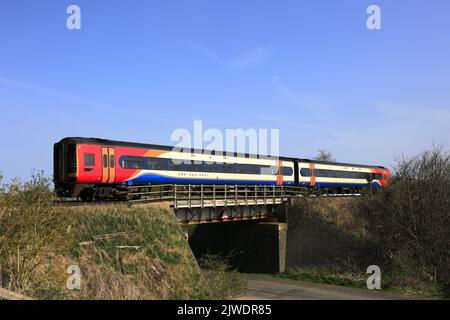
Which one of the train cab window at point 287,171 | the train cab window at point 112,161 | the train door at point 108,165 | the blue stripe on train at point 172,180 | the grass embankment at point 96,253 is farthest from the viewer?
the train cab window at point 287,171

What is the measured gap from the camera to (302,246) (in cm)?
3209

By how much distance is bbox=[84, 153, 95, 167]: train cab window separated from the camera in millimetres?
22019

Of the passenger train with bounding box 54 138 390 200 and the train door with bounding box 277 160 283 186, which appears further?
the train door with bounding box 277 160 283 186

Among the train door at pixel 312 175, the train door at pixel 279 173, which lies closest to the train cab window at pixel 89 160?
the train door at pixel 279 173

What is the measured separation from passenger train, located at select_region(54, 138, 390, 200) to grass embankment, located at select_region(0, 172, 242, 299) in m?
3.10

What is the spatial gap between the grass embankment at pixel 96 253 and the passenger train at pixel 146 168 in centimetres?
310

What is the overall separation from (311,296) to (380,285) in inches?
205

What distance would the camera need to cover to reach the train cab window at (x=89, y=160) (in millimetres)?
22019

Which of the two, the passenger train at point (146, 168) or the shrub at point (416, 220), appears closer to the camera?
the passenger train at point (146, 168)

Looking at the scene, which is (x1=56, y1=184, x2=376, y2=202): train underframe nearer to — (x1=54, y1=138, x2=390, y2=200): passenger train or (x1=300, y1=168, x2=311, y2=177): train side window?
(x1=54, y1=138, x2=390, y2=200): passenger train

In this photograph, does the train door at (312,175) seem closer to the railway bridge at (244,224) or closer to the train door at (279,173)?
the railway bridge at (244,224)

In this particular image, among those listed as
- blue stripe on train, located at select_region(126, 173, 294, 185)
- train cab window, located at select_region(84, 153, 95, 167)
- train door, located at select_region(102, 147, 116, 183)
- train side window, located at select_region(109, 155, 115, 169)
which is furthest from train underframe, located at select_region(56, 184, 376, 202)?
train side window, located at select_region(109, 155, 115, 169)
